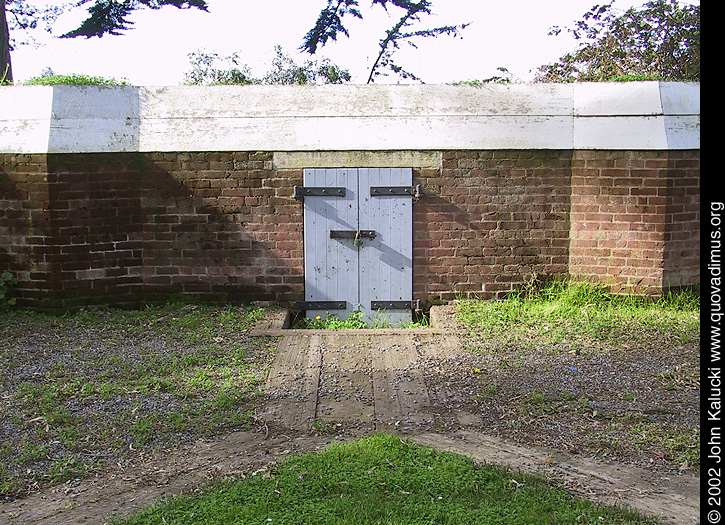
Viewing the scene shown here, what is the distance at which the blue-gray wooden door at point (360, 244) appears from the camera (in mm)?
7641

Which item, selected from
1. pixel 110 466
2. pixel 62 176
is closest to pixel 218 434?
pixel 110 466

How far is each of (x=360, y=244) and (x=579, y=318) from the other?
259 cm

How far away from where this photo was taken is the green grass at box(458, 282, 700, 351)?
6461 millimetres

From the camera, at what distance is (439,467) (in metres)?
3.69

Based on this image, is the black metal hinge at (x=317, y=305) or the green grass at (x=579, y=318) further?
the black metal hinge at (x=317, y=305)

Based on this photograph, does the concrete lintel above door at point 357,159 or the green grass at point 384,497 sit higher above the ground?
the concrete lintel above door at point 357,159

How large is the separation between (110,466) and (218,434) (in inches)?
28.0

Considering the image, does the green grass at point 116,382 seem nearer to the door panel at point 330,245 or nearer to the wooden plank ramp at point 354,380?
the wooden plank ramp at point 354,380

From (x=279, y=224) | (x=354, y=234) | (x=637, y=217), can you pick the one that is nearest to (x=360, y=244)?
(x=354, y=234)

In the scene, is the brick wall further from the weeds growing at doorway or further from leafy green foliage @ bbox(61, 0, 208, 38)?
leafy green foliage @ bbox(61, 0, 208, 38)

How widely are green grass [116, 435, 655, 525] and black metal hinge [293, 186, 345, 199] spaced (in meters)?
4.24

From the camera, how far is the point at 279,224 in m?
7.70

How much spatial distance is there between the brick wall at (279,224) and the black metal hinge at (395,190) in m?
0.11

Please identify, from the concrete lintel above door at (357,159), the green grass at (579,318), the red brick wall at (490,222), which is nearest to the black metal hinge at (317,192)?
the concrete lintel above door at (357,159)
